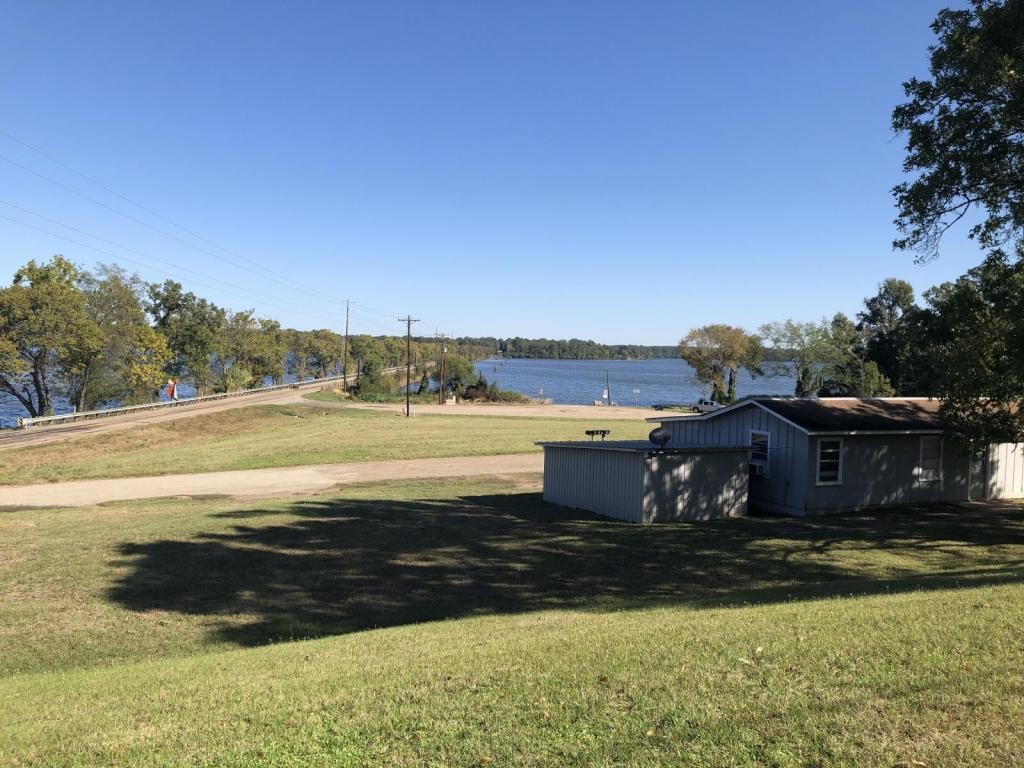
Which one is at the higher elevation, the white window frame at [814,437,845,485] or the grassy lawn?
the white window frame at [814,437,845,485]

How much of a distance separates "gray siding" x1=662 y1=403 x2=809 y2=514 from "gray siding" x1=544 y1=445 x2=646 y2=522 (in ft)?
15.7

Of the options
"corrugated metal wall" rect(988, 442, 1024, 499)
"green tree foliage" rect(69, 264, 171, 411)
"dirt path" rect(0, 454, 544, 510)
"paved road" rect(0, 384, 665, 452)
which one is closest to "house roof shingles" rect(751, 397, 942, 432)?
"corrugated metal wall" rect(988, 442, 1024, 499)

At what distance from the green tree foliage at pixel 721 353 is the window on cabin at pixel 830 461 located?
220 feet

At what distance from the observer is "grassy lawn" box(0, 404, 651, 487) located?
103 feet

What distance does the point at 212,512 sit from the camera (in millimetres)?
20375

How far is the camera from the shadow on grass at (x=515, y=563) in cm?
1122

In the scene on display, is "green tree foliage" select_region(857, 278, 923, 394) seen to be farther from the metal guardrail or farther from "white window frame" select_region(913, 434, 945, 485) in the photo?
the metal guardrail

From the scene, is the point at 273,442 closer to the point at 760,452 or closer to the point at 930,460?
the point at 760,452

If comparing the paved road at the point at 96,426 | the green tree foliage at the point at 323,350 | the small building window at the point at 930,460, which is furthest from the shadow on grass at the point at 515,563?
the green tree foliage at the point at 323,350

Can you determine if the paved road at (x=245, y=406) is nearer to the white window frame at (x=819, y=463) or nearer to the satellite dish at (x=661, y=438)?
the satellite dish at (x=661, y=438)

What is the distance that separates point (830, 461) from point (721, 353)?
6933cm

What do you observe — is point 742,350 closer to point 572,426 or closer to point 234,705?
point 572,426

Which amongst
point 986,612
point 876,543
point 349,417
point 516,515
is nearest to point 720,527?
point 876,543

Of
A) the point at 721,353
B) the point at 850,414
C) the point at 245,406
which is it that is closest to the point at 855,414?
the point at 850,414
